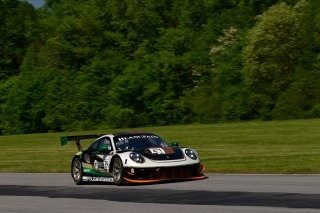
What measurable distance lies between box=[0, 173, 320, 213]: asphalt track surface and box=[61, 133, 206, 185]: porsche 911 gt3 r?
0.86 feet

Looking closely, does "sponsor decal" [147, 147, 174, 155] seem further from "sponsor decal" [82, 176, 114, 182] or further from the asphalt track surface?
"sponsor decal" [82, 176, 114, 182]

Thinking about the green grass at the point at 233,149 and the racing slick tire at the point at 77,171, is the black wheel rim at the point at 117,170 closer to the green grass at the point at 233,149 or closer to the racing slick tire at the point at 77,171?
the racing slick tire at the point at 77,171

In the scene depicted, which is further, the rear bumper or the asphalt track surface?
the rear bumper

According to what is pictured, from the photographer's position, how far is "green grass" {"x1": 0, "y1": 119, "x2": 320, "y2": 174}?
78.8 feet

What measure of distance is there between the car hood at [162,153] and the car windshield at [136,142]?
45 centimetres

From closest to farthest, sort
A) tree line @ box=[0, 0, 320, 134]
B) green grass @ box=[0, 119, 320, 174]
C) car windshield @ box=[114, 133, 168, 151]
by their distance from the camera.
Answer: car windshield @ box=[114, 133, 168, 151] → green grass @ box=[0, 119, 320, 174] → tree line @ box=[0, 0, 320, 134]

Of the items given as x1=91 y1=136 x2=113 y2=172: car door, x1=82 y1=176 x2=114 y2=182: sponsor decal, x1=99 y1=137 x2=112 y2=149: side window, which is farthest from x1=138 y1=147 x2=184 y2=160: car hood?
x1=99 y1=137 x2=112 y2=149: side window

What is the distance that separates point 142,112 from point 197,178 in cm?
5832

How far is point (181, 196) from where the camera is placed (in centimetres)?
1452

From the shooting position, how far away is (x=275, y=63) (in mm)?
69312

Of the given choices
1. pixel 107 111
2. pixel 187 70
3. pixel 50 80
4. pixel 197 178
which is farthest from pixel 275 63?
pixel 197 178

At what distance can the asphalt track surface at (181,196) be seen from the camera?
12445mm

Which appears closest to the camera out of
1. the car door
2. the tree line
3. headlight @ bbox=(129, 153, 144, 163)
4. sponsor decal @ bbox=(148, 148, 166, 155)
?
headlight @ bbox=(129, 153, 144, 163)

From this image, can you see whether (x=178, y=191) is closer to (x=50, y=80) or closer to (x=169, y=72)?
(x=169, y=72)
